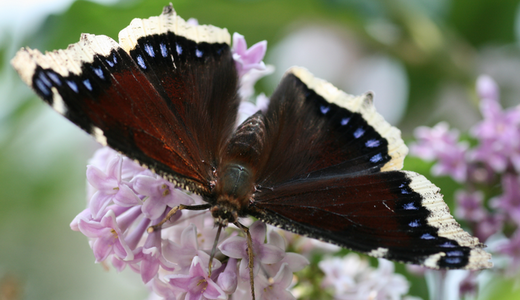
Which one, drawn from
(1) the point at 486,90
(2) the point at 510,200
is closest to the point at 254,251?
(2) the point at 510,200

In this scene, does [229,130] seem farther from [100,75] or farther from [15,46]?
[15,46]

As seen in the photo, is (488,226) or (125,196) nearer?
(125,196)

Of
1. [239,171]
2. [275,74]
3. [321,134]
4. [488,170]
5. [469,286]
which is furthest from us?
[275,74]

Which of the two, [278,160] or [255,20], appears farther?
[255,20]

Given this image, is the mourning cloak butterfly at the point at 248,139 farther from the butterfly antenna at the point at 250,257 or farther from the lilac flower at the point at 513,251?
the lilac flower at the point at 513,251

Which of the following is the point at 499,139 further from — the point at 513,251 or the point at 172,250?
the point at 172,250

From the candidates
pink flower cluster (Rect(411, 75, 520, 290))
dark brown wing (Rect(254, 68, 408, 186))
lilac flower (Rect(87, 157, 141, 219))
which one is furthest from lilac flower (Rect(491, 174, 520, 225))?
lilac flower (Rect(87, 157, 141, 219))

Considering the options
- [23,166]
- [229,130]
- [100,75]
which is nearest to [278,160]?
[229,130]
